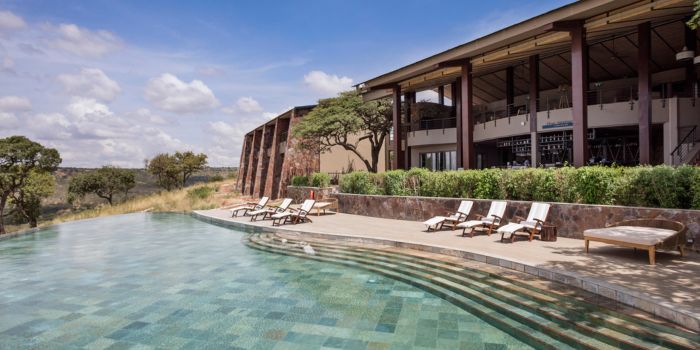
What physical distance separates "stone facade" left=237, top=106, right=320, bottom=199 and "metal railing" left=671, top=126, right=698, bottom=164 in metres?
18.5

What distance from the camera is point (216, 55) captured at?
64.2ft

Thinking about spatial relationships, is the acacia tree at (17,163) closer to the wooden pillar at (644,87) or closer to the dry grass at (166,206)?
the dry grass at (166,206)

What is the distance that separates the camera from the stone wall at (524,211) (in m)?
7.96

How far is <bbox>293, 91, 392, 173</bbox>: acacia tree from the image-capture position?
905 inches

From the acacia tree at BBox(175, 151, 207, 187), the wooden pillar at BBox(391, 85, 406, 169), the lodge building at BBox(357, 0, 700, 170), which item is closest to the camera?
the lodge building at BBox(357, 0, 700, 170)

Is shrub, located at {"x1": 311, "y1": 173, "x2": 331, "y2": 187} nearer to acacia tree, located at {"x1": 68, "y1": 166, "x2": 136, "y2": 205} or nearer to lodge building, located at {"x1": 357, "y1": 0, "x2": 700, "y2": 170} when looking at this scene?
lodge building, located at {"x1": 357, "y1": 0, "x2": 700, "y2": 170}

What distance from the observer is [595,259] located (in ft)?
23.1

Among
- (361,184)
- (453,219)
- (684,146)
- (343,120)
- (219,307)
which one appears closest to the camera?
(219,307)

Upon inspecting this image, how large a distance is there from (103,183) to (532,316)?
48713mm

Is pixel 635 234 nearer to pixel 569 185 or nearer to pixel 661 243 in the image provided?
pixel 661 243

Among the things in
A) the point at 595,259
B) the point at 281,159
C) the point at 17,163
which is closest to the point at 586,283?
the point at 595,259

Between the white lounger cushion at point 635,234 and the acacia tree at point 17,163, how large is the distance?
119ft

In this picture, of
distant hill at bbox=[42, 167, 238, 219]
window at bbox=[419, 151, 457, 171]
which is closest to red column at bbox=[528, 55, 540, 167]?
window at bbox=[419, 151, 457, 171]

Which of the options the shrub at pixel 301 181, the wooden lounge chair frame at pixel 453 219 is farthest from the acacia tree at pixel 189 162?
the wooden lounge chair frame at pixel 453 219
